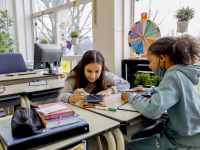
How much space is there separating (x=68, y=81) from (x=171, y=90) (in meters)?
0.91

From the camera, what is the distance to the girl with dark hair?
1448 mm

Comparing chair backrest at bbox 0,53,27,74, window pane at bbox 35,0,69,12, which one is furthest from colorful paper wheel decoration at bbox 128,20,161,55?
window pane at bbox 35,0,69,12

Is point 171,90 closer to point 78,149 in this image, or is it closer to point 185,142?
point 185,142

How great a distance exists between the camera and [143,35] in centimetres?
236

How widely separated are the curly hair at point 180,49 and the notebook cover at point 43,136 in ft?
2.26

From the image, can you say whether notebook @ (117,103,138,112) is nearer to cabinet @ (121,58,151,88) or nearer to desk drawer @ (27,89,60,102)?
desk drawer @ (27,89,60,102)

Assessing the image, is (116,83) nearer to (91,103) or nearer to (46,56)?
(91,103)

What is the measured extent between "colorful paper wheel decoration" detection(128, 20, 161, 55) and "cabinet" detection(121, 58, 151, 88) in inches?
5.4

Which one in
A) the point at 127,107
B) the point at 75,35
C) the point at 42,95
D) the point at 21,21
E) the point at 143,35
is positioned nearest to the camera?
the point at 127,107

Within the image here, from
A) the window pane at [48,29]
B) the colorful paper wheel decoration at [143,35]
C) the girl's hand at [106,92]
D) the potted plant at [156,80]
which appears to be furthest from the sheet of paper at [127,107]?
the window pane at [48,29]

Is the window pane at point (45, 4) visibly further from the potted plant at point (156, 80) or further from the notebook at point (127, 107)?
the notebook at point (127, 107)

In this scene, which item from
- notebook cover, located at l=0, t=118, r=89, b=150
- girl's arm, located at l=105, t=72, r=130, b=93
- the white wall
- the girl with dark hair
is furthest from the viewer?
the white wall

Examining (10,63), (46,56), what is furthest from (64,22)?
(46,56)

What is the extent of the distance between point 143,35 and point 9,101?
1793mm
